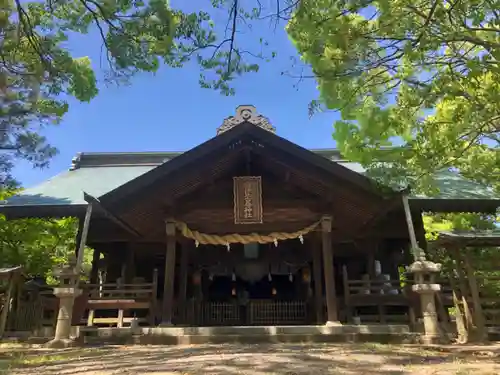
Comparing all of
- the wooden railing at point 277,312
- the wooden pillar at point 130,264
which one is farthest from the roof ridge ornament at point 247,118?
the wooden railing at point 277,312

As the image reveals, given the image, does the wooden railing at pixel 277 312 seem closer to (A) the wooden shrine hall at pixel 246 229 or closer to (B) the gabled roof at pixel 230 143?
(A) the wooden shrine hall at pixel 246 229

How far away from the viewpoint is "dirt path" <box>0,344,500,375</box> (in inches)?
212

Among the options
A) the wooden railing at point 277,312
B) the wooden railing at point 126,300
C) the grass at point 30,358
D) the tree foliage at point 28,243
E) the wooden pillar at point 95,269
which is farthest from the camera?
the tree foliage at point 28,243

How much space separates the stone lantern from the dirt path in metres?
1.21

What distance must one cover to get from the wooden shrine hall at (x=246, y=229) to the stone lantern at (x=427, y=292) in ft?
2.46

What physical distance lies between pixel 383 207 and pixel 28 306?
10734mm

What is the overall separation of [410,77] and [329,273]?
5360 mm

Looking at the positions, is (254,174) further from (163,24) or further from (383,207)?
(163,24)

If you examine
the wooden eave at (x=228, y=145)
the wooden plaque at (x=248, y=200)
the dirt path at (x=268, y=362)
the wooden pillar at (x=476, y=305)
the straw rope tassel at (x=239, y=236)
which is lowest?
the dirt path at (x=268, y=362)

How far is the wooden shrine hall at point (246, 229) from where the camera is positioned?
11430 millimetres

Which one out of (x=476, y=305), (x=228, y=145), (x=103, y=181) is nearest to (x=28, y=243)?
(x=103, y=181)

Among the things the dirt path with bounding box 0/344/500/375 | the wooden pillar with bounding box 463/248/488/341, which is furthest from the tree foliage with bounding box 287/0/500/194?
the dirt path with bounding box 0/344/500/375

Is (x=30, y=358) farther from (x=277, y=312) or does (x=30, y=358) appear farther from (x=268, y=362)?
(x=277, y=312)

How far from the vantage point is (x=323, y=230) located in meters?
11.7
